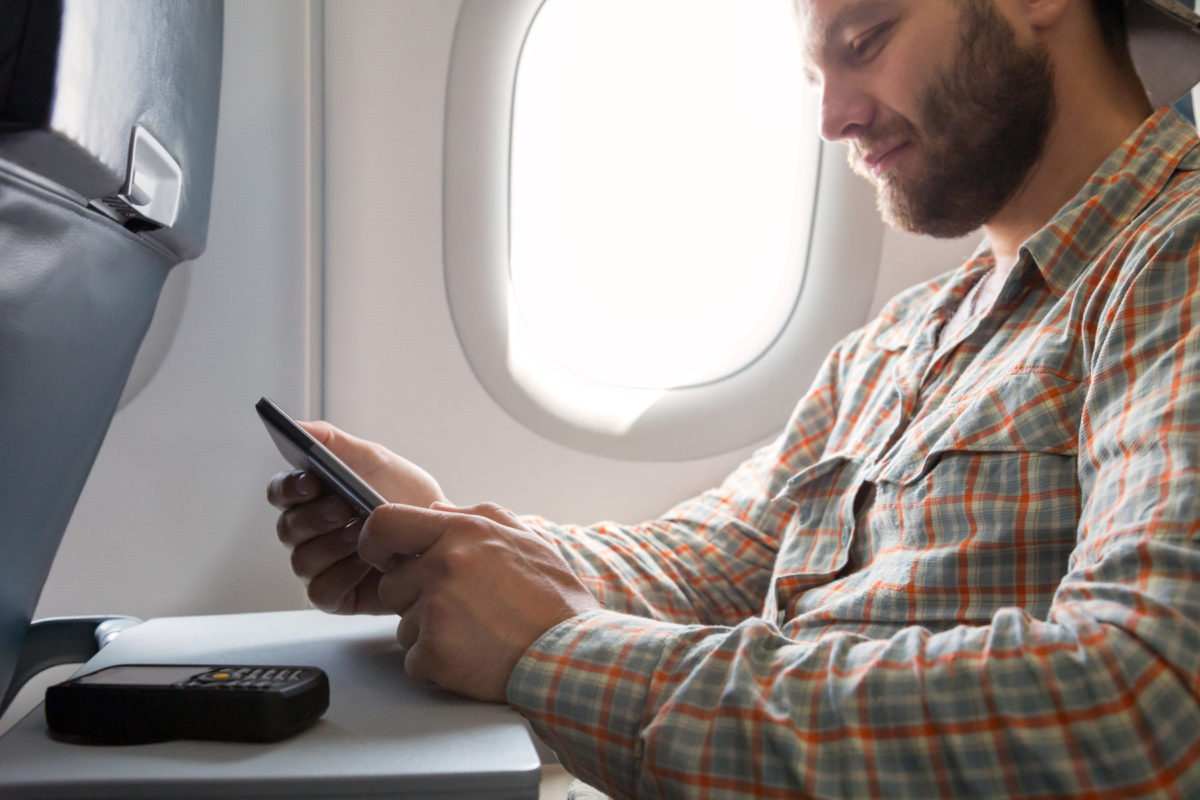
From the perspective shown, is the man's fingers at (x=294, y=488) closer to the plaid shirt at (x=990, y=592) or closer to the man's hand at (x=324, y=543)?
the man's hand at (x=324, y=543)

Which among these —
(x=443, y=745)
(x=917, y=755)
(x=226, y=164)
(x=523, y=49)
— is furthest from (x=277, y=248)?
(x=917, y=755)

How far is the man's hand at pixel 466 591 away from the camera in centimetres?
71

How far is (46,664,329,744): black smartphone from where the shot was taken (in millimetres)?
564

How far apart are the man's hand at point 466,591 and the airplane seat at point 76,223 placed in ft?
0.76

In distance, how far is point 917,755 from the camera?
61 cm

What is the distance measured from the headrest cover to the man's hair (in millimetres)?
26

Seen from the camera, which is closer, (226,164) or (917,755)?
(917,755)

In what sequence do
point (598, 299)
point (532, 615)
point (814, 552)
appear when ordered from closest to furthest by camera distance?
point (532, 615) → point (814, 552) → point (598, 299)

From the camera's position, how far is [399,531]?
2.42ft

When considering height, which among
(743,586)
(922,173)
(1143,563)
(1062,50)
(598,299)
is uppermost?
(1062,50)

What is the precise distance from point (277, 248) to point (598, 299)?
0.51 meters

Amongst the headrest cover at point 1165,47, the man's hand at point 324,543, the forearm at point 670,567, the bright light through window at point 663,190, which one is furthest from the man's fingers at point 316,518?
the headrest cover at point 1165,47

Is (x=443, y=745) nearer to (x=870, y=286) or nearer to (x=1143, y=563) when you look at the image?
(x=1143, y=563)

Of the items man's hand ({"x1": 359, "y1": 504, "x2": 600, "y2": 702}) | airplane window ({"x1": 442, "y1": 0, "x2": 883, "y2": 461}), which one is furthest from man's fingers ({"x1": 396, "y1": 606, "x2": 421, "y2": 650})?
airplane window ({"x1": 442, "y1": 0, "x2": 883, "y2": 461})
